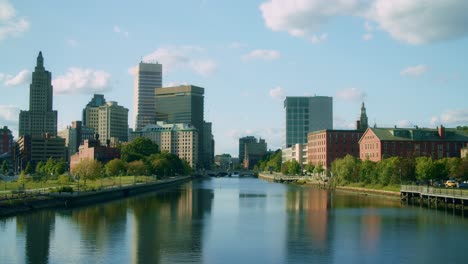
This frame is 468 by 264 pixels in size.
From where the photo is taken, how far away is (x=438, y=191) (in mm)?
98938

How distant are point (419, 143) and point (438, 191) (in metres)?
67.9

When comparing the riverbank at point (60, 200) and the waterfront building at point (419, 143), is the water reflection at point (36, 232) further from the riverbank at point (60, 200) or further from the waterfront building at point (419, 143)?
the waterfront building at point (419, 143)

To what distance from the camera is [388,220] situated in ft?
251

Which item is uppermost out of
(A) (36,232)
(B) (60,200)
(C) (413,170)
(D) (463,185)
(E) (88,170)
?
(C) (413,170)

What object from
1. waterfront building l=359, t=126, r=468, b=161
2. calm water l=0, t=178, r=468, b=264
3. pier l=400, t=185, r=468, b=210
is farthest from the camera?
waterfront building l=359, t=126, r=468, b=161

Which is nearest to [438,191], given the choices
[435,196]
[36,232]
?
[435,196]

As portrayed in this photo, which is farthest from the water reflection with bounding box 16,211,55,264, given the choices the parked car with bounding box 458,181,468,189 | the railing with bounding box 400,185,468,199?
the parked car with bounding box 458,181,468,189

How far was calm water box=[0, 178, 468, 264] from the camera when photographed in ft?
167

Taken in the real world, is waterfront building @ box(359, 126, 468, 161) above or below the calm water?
above

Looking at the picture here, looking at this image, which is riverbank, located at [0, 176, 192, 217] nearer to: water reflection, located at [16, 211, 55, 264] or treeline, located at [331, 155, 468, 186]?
water reflection, located at [16, 211, 55, 264]

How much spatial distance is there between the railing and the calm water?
501 cm

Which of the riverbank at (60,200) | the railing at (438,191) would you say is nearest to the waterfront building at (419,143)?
the railing at (438,191)

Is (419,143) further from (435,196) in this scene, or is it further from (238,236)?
(238,236)

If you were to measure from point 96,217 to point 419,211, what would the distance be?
163 ft
